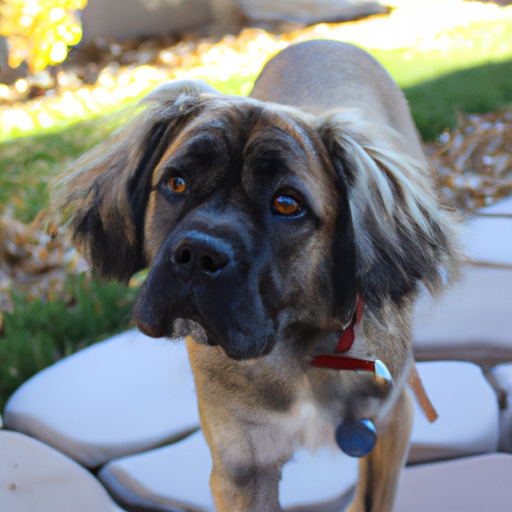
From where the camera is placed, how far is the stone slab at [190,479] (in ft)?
7.90

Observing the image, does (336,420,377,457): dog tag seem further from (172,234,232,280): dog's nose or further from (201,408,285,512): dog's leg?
(172,234,232,280): dog's nose

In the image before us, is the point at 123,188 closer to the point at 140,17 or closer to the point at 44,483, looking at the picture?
the point at 44,483

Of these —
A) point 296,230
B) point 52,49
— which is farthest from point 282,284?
point 52,49

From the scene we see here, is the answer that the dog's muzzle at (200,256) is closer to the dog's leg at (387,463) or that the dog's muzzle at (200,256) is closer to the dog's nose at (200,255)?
the dog's nose at (200,255)

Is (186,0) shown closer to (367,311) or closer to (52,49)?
(52,49)

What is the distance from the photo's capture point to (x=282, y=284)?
6.07 ft

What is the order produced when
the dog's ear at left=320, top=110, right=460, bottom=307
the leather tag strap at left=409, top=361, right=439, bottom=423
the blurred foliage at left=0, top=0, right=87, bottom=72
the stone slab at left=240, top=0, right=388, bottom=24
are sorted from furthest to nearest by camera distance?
the stone slab at left=240, top=0, right=388, bottom=24 → the blurred foliage at left=0, top=0, right=87, bottom=72 → the leather tag strap at left=409, top=361, right=439, bottom=423 → the dog's ear at left=320, top=110, right=460, bottom=307

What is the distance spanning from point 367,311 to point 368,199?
37cm

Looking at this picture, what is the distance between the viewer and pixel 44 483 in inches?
96.3

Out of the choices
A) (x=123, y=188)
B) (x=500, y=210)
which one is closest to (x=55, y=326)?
(x=123, y=188)

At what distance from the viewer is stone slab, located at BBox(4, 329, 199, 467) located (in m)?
2.69

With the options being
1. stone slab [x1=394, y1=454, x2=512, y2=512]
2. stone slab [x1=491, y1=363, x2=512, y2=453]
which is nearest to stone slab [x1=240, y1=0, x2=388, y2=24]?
stone slab [x1=491, y1=363, x2=512, y2=453]

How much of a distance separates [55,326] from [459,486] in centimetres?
224

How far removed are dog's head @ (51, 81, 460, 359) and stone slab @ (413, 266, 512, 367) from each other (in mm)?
1091
